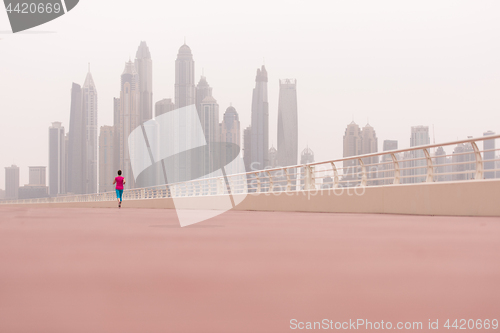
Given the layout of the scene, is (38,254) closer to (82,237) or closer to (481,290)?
(82,237)

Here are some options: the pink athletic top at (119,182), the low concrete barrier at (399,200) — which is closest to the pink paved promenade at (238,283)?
the low concrete barrier at (399,200)

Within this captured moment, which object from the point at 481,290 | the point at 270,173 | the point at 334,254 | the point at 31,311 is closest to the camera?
the point at 31,311

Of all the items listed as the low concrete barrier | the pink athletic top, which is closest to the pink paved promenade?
the low concrete barrier

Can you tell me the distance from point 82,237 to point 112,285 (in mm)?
3991

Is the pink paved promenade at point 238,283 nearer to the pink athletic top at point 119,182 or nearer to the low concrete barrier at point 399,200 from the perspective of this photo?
the low concrete barrier at point 399,200

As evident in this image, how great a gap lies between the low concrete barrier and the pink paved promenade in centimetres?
542

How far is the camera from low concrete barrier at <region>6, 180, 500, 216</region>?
11.6 m

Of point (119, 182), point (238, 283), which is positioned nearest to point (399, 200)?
point (238, 283)

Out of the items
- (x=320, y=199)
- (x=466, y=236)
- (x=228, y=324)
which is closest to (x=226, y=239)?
(x=466, y=236)

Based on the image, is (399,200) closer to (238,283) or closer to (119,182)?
(238,283)

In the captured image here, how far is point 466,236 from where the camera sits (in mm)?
7031

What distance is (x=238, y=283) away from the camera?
357cm

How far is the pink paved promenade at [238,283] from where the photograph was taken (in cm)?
256

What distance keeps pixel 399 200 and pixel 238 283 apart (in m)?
10.8
